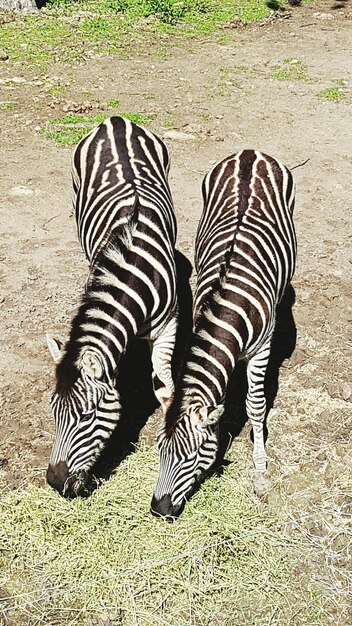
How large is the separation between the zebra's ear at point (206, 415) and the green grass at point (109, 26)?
961 cm

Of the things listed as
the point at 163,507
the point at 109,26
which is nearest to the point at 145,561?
the point at 163,507

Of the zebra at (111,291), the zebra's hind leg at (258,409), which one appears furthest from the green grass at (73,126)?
the zebra's hind leg at (258,409)

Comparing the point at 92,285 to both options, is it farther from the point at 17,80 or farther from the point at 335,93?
the point at 335,93

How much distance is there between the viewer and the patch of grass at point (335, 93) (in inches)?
456

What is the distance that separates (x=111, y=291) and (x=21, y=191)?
459 centimetres

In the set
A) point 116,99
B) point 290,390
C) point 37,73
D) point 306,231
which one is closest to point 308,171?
point 306,231

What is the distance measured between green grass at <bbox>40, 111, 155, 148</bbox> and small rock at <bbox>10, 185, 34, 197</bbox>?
118 centimetres

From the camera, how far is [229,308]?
15.4ft

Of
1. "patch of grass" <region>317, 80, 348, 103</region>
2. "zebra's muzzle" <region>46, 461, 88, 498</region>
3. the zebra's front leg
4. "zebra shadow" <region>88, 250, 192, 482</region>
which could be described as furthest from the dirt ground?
the zebra's front leg

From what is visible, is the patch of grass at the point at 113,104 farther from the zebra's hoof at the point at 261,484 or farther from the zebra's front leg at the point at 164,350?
the zebra's hoof at the point at 261,484

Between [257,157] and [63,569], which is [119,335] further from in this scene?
[257,157]

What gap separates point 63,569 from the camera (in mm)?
4586

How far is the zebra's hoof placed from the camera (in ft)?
17.1

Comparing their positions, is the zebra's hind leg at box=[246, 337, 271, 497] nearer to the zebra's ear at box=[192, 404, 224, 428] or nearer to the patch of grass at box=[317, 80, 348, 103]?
the zebra's ear at box=[192, 404, 224, 428]
